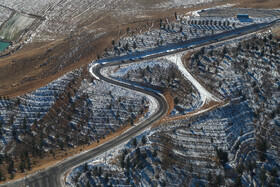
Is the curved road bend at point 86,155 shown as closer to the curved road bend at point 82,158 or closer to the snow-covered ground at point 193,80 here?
the curved road bend at point 82,158

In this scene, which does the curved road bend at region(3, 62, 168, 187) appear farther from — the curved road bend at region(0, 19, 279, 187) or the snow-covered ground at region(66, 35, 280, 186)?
the snow-covered ground at region(66, 35, 280, 186)

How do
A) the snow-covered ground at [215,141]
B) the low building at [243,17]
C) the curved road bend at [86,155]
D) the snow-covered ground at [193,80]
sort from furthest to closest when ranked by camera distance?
the low building at [243,17] → the snow-covered ground at [193,80] → the snow-covered ground at [215,141] → the curved road bend at [86,155]

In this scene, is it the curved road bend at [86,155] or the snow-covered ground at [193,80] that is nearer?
the curved road bend at [86,155]

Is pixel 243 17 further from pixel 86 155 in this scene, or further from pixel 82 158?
pixel 82 158

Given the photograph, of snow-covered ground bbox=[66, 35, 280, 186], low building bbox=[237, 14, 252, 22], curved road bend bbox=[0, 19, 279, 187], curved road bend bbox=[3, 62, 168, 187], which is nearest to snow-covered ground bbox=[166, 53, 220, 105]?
snow-covered ground bbox=[66, 35, 280, 186]

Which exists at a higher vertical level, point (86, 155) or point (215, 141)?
point (86, 155)

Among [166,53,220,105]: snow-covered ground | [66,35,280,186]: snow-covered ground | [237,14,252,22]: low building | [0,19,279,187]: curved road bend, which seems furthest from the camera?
[237,14,252,22]: low building

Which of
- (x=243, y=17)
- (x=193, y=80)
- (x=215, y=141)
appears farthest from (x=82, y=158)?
(x=243, y=17)

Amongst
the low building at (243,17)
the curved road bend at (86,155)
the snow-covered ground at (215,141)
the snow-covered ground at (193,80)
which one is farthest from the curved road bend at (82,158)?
the low building at (243,17)

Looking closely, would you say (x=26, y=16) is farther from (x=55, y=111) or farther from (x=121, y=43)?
(x=55, y=111)

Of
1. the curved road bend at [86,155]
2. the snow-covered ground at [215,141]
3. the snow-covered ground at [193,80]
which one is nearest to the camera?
the curved road bend at [86,155]

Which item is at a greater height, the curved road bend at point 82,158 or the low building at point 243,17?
the low building at point 243,17

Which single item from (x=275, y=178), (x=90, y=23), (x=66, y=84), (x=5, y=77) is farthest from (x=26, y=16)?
(x=275, y=178)
